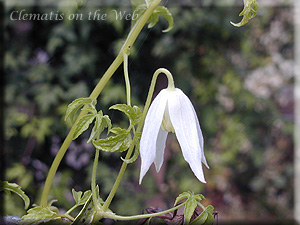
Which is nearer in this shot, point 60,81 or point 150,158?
point 150,158

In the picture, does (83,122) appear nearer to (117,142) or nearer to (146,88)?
(117,142)

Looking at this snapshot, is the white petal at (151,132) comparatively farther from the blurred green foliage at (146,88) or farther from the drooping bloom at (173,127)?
the blurred green foliage at (146,88)

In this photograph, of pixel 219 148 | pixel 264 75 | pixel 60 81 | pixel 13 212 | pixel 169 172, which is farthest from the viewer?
pixel 264 75

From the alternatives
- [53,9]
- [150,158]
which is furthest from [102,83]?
[53,9]

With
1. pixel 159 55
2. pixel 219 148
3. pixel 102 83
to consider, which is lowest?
pixel 219 148

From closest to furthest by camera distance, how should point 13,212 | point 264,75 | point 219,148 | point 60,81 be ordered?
point 13,212
point 60,81
point 219,148
point 264,75

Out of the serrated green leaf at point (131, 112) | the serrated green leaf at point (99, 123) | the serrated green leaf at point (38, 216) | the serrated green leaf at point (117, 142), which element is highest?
the serrated green leaf at point (131, 112)

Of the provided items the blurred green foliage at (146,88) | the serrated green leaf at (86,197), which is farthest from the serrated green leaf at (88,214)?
the blurred green foliage at (146,88)

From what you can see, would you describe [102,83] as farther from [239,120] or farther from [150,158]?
[239,120]
